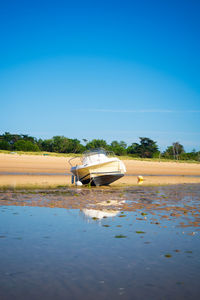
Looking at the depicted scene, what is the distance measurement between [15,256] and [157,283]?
267 centimetres

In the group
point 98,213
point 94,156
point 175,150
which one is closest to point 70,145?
point 175,150

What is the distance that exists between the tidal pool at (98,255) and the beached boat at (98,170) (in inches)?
495

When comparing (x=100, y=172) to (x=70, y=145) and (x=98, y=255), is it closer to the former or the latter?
(x=98, y=255)

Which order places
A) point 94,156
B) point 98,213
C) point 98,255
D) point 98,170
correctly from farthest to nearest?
point 94,156 < point 98,170 < point 98,213 < point 98,255

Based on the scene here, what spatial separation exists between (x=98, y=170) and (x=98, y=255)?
17.4 metres

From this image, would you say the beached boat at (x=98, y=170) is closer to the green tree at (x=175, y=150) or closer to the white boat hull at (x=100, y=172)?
the white boat hull at (x=100, y=172)

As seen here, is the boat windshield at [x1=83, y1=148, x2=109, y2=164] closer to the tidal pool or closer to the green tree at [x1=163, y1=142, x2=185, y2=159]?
the tidal pool

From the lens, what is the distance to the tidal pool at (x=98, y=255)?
4.44 m

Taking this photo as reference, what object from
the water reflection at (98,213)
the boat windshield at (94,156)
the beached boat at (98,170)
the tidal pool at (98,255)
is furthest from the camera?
the boat windshield at (94,156)

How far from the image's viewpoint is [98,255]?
236 inches

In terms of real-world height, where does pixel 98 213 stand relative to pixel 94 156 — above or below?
below

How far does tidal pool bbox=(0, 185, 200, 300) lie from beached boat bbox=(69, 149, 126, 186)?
Answer: 12563 mm

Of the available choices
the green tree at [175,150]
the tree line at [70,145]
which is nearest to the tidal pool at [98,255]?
the tree line at [70,145]

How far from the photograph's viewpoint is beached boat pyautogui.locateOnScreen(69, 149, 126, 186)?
23.3 m
